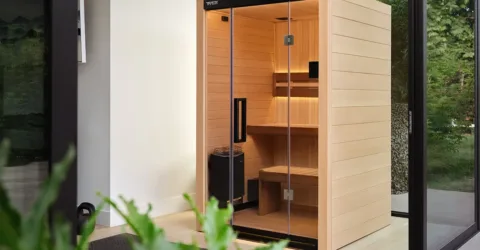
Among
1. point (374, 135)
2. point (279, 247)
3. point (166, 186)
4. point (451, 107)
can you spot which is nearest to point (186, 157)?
point (166, 186)

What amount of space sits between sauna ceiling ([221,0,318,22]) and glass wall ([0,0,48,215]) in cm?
377

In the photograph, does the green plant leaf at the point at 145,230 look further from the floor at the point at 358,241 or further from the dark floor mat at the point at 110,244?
the floor at the point at 358,241

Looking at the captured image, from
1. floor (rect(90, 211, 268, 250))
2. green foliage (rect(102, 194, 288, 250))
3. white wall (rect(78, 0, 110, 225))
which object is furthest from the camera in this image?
white wall (rect(78, 0, 110, 225))

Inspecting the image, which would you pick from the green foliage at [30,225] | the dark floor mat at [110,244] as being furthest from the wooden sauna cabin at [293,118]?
the green foliage at [30,225]

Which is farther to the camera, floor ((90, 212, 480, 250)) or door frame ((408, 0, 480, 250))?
floor ((90, 212, 480, 250))

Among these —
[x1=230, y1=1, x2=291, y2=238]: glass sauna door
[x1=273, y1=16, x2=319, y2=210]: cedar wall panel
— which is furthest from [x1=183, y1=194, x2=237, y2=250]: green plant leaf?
[x1=230, y1=1, x2=291, y2=238]: glass sauna door

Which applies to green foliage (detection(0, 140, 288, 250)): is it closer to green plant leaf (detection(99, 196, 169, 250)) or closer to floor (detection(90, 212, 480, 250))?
green plant leaf (detection(99, 196, 169, 250))

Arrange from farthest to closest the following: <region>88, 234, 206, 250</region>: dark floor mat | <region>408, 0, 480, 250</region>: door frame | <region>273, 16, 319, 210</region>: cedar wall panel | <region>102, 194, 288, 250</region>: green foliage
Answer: <region>273, 16, 319, 210</region>: cedar wall panel, <region>88, 234, 206, 250</region>: dark floor mat, <region>408, 0, 480, 250</region>: door frame, <region>102, 194, 288, 250</region>: green foliage

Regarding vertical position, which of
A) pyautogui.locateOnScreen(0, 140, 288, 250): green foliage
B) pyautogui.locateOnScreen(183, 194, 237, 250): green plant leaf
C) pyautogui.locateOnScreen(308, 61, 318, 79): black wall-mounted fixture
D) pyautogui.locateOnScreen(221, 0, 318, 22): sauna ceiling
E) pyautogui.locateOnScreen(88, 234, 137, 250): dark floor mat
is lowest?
pyautogui.locateOnScreen(88, 234, 137, 250): dark floor mat

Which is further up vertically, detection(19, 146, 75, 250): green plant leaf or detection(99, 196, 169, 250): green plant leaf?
detection(19, 146, 75, 250): green plant leaf

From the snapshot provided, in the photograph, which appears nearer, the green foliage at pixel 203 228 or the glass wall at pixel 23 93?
the green foliage at pixel 203 228

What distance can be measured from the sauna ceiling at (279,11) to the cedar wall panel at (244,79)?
82 millimetres

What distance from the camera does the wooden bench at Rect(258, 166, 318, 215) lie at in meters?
5.69

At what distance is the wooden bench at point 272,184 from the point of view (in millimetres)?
5693
